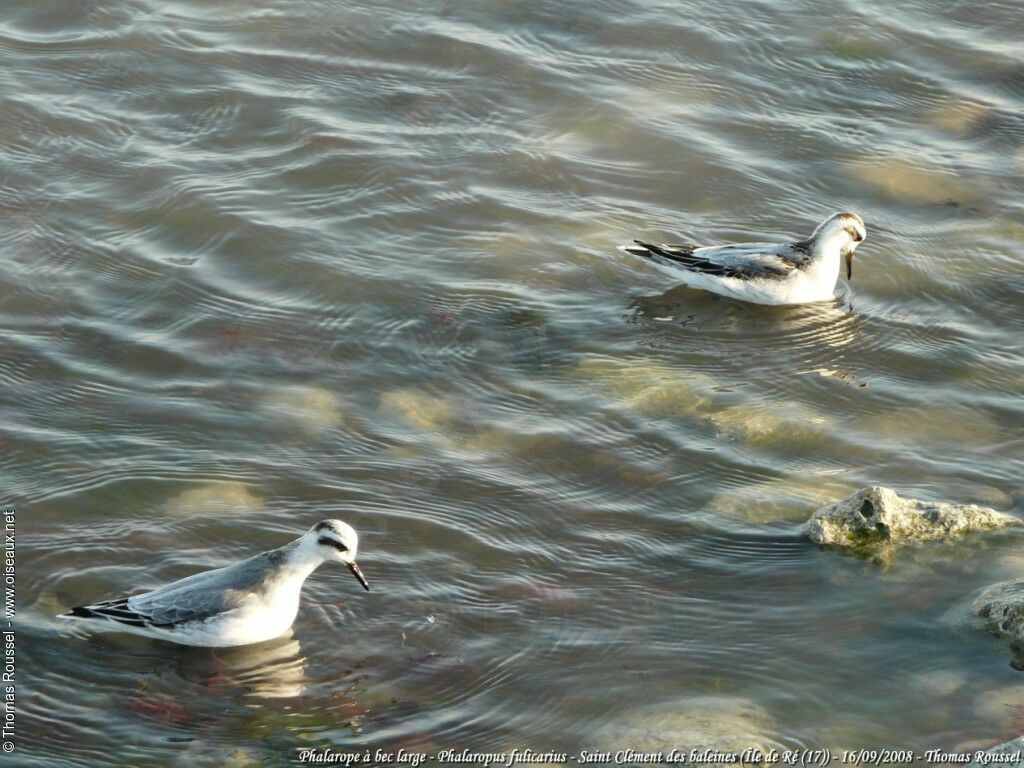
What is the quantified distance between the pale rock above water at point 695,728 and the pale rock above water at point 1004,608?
1478mm

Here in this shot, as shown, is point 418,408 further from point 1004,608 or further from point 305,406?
point 1004,608

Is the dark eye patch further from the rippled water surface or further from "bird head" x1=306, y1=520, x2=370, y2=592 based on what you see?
the rippled water surface

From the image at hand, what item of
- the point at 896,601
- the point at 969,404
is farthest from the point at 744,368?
the point at 896,601

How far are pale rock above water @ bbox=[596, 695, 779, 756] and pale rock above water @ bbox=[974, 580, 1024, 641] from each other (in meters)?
1.48

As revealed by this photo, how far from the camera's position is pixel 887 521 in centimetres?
892

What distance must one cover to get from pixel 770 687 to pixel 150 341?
5.61 m

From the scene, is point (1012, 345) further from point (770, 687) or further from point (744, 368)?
point (770, 687)

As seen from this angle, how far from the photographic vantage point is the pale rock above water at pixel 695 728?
7.38 metres

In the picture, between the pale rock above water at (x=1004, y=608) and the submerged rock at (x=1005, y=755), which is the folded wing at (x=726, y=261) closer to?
the pale rock above water at (x=1004, y=608)

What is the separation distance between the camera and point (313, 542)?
328 inches

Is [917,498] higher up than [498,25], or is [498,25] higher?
[498,25]

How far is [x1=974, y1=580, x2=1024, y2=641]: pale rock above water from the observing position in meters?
8.05

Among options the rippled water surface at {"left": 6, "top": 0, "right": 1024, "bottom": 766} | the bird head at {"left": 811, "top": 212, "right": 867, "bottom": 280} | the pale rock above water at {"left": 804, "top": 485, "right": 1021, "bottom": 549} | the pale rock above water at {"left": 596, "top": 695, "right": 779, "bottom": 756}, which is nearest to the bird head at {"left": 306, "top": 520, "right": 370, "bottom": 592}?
the rippled water surface at {"left": 6, "top": 0, "right": 1024, "bottom": 766}

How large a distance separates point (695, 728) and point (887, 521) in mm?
2155
